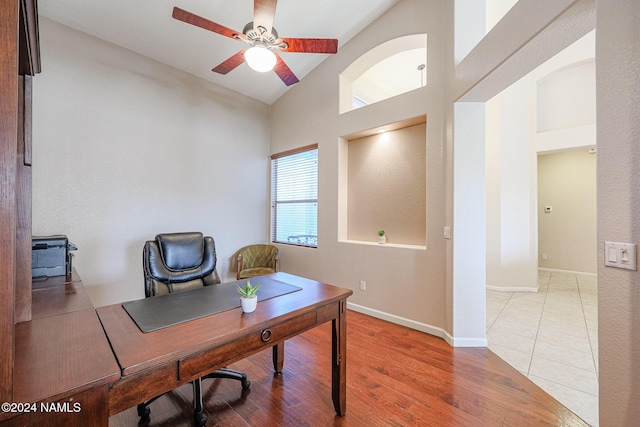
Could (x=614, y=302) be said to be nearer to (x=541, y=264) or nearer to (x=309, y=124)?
(x=309, y=124)

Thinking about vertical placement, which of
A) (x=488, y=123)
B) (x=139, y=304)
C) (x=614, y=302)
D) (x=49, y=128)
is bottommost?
(x=139, y=304)

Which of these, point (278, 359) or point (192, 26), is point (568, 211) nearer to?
point (278, 359)

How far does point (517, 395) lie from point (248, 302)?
1.99m

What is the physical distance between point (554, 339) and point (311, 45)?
3.62 metres

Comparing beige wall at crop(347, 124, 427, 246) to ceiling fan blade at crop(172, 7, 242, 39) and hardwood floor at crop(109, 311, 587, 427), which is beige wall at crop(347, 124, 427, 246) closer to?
hardwood floor at crop(109, 311, 587, 427)

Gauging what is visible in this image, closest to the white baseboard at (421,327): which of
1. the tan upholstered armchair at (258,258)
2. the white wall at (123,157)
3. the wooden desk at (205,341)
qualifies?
the tan upholstered armchair at (258,258)

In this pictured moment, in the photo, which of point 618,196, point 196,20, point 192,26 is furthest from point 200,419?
point 192,26

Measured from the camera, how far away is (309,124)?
→ 3947 millimetres

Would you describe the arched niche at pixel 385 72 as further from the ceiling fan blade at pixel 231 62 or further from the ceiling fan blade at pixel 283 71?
the ceiling fan blade at pixel 231 62

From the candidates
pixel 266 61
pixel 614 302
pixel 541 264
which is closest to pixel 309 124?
pixel 266 61

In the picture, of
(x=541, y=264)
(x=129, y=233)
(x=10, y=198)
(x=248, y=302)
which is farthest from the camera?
(x=541, y=264)

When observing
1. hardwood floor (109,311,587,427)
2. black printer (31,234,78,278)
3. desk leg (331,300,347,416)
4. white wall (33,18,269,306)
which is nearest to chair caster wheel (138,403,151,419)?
hardwood floor (109,311,587,427)

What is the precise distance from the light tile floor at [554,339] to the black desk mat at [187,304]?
6.69ft

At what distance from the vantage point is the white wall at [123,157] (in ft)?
8.69
